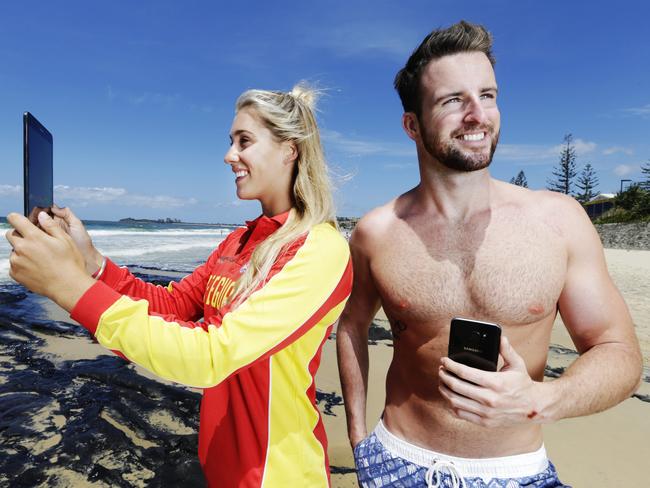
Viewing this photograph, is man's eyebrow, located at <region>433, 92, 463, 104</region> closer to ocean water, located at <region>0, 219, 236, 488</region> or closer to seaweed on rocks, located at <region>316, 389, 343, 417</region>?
ocean water, located at <region>0, 219, 236, 488</region>

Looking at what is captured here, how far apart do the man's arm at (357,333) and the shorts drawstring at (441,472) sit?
456mm

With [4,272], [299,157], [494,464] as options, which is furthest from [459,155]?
[4,272]

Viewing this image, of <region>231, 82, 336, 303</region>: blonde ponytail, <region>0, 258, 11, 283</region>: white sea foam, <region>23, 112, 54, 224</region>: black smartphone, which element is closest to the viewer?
<region>23, 112, 54, 224</region>: black smartphone

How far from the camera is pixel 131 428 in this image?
14.3 feet

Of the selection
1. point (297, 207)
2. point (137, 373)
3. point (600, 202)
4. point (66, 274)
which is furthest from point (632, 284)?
point (600, 202)

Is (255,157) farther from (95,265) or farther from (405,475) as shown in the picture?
(405,475)

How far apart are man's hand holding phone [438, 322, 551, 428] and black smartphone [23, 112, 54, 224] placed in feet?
4.73

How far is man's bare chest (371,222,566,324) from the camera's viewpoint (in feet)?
6.75

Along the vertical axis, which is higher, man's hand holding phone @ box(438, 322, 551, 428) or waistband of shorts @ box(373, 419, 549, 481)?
man's hand holding phone @ box(438, 322, 551, 428)

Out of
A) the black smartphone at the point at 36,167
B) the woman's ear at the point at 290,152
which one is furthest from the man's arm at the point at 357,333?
the black smartphone at the point at 36,167

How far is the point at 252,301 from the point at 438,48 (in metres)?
1.58

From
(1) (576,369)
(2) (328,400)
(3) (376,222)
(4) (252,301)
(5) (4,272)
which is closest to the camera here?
(4) (252,301)

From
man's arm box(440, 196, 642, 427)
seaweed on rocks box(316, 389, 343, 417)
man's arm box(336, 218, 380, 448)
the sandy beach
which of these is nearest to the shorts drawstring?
man's arm box(336, 218, 380, 448)

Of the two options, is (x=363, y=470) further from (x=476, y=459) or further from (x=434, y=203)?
(x=434, y=203)
